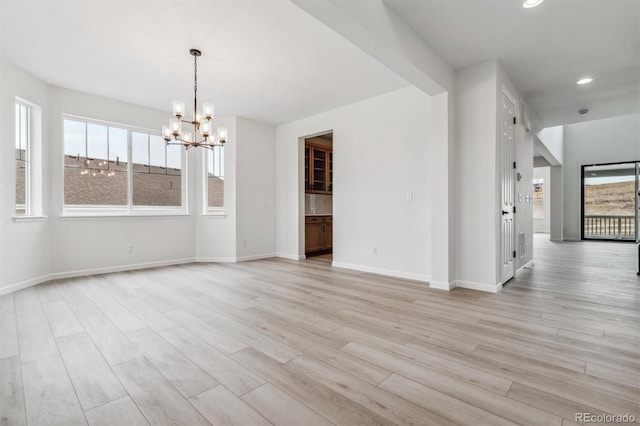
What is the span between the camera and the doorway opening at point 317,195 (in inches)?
253

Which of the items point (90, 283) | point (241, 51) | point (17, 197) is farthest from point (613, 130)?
point (17, 197)

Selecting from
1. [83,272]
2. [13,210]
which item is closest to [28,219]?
[13,210]

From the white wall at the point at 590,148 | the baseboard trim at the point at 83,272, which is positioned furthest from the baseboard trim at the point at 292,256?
the white wall at the point at 590,148

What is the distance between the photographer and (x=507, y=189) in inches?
150

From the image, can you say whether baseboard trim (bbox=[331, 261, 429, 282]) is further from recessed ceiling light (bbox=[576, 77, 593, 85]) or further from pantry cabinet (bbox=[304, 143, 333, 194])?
A: recessed ceiling light (bbox=[576, 77, 593, 85])

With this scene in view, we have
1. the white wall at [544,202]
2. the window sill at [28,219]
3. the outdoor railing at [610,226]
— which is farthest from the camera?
the white wall at [544,202]

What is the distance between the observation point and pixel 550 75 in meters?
3.82

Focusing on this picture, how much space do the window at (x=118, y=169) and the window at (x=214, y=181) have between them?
49cm

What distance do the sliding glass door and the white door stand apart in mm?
7463

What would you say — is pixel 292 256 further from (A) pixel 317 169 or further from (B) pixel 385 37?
(B) pixel 385 37

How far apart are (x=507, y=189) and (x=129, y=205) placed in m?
5.75

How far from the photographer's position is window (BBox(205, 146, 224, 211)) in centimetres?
577

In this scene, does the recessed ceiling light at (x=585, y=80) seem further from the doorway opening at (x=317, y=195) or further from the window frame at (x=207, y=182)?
the window frame at (x=207, y=182)

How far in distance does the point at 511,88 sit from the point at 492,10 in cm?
176
